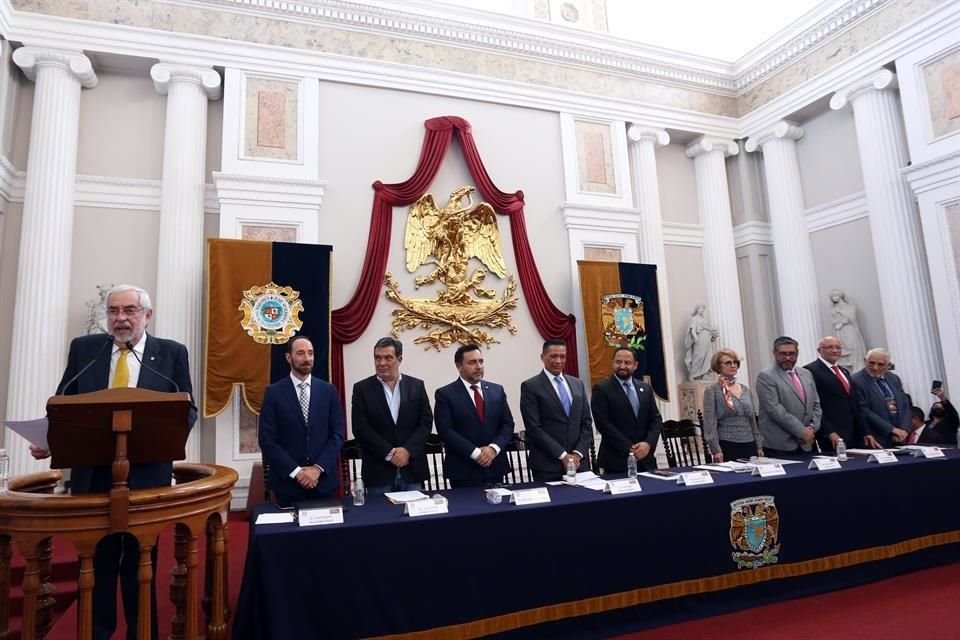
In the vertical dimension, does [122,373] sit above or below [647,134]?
below

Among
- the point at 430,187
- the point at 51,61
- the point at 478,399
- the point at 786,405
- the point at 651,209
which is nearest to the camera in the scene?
the point at 478,399

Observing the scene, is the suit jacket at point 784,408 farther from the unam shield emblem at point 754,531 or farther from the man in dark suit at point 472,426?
the man in dark suit at point 472,426

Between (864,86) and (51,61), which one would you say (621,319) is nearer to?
(864,86)

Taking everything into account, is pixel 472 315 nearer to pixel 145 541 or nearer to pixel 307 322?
pixel 307 322

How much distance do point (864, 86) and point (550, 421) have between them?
6824mm

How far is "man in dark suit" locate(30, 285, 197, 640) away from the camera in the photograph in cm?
223

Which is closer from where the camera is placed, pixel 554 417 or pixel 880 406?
pixel 554 417

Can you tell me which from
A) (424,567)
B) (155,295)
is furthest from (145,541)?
(155,295)

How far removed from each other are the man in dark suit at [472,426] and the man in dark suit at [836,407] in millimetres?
2507

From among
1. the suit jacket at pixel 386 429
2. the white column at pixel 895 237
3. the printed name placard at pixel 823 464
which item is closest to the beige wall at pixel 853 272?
the white column at pixel 895 237

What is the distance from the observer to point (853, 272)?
26.0 ft

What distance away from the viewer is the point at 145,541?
196 cm

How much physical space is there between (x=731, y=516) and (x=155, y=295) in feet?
19.3

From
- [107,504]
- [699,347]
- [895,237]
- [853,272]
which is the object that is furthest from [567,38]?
[107,504]
